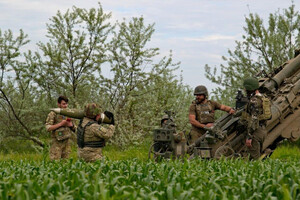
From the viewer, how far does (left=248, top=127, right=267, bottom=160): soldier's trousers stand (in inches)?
468

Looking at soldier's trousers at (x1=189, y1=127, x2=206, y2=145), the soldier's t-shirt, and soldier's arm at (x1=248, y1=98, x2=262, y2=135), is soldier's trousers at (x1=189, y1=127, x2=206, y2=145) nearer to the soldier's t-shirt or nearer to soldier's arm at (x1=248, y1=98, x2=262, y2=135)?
the soldier's t-shirt

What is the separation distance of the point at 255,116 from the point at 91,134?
3622 millimetres

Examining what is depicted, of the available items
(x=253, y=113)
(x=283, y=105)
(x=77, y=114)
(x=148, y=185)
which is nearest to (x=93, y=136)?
(x=77, y=114)

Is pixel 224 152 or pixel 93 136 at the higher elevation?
pixel 93 136

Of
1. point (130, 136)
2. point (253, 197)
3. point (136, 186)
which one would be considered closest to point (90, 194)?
point (136, 186)

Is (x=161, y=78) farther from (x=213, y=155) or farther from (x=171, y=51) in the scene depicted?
(x=213, y=155)

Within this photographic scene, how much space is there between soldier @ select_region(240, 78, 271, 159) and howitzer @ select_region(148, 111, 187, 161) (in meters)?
1.42

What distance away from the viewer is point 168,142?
1167 cm

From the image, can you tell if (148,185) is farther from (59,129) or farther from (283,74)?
(283,74)

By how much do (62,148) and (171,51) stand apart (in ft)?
23.0

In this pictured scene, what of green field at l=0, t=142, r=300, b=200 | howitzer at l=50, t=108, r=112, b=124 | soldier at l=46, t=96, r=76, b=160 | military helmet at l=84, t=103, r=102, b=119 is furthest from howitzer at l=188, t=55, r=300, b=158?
green field at l=0, t=142, r=300, b=200

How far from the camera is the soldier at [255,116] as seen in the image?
11.5 meters

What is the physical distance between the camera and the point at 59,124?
38.2 ft

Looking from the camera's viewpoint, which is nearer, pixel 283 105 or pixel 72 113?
pixel 72 113
